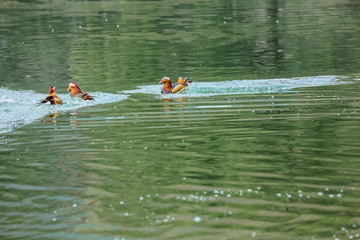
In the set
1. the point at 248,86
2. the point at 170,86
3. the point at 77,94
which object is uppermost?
the point at 77,94

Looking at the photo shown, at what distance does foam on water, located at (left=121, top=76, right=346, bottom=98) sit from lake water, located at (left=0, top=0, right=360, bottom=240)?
0.06 meters

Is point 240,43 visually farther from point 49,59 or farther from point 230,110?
point 230,110

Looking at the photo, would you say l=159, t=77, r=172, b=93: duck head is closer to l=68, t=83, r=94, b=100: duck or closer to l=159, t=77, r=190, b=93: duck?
l=159, t=77, r=190, b=93: duck

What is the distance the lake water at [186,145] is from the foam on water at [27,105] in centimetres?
5

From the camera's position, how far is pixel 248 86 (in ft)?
67.9

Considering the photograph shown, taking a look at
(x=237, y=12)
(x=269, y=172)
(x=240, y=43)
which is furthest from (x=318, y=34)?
(x=269, y=172)

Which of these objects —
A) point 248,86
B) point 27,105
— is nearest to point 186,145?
point 27,105

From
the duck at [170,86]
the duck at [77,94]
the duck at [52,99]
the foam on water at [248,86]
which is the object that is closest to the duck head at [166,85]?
the duck at [170,86]

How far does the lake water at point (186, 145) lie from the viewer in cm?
927

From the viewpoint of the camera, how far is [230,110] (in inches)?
672

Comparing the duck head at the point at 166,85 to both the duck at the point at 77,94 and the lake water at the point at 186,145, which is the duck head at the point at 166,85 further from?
the duck at the point at 77,94

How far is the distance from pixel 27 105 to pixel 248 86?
636 centimetres

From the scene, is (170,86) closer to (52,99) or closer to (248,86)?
(248,86)

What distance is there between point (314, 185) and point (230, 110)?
6688mm
